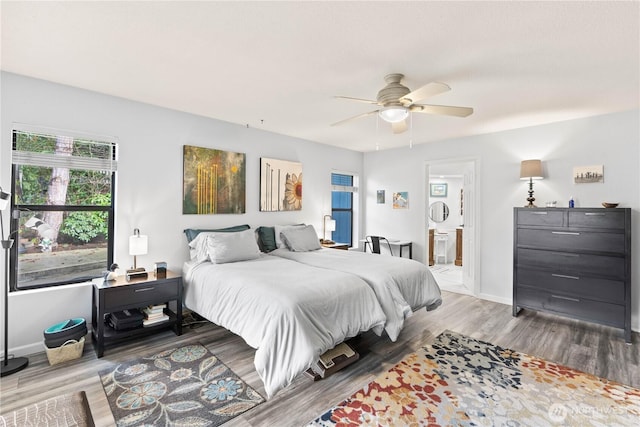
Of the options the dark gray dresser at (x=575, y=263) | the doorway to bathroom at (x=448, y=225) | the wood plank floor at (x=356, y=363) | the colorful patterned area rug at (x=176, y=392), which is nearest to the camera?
the colorful patterned area rug at (x=176, y=392)

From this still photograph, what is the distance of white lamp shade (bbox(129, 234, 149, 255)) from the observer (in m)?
3.12

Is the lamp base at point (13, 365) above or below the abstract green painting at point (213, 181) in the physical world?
below

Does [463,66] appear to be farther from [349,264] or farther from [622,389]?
[622,389]

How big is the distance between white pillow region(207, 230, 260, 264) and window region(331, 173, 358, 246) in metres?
2.59

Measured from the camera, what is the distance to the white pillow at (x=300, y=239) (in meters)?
4.32

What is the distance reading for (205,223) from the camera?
13.1 ft

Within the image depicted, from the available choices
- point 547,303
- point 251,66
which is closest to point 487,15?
point 251,66

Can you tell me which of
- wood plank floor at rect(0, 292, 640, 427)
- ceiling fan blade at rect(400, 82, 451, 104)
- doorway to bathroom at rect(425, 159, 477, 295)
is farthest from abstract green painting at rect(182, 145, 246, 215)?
doorway to bathroom at rect(425, 159, 477, 295)

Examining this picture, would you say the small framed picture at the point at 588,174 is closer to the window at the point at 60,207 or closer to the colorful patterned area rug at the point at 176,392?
the colorful patterned area rug at the point at 176,392

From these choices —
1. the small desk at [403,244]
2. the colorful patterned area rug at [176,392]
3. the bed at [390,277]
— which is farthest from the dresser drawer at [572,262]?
the colorful patterned area rug at [176,392]

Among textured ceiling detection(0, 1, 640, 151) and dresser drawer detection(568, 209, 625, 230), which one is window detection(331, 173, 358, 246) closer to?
textured ceiling detection(0, 1, 640, 151)

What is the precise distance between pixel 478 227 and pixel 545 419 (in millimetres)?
3051

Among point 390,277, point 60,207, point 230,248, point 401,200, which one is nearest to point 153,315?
point 230,248

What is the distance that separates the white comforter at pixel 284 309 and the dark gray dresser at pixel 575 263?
2.38 meters
